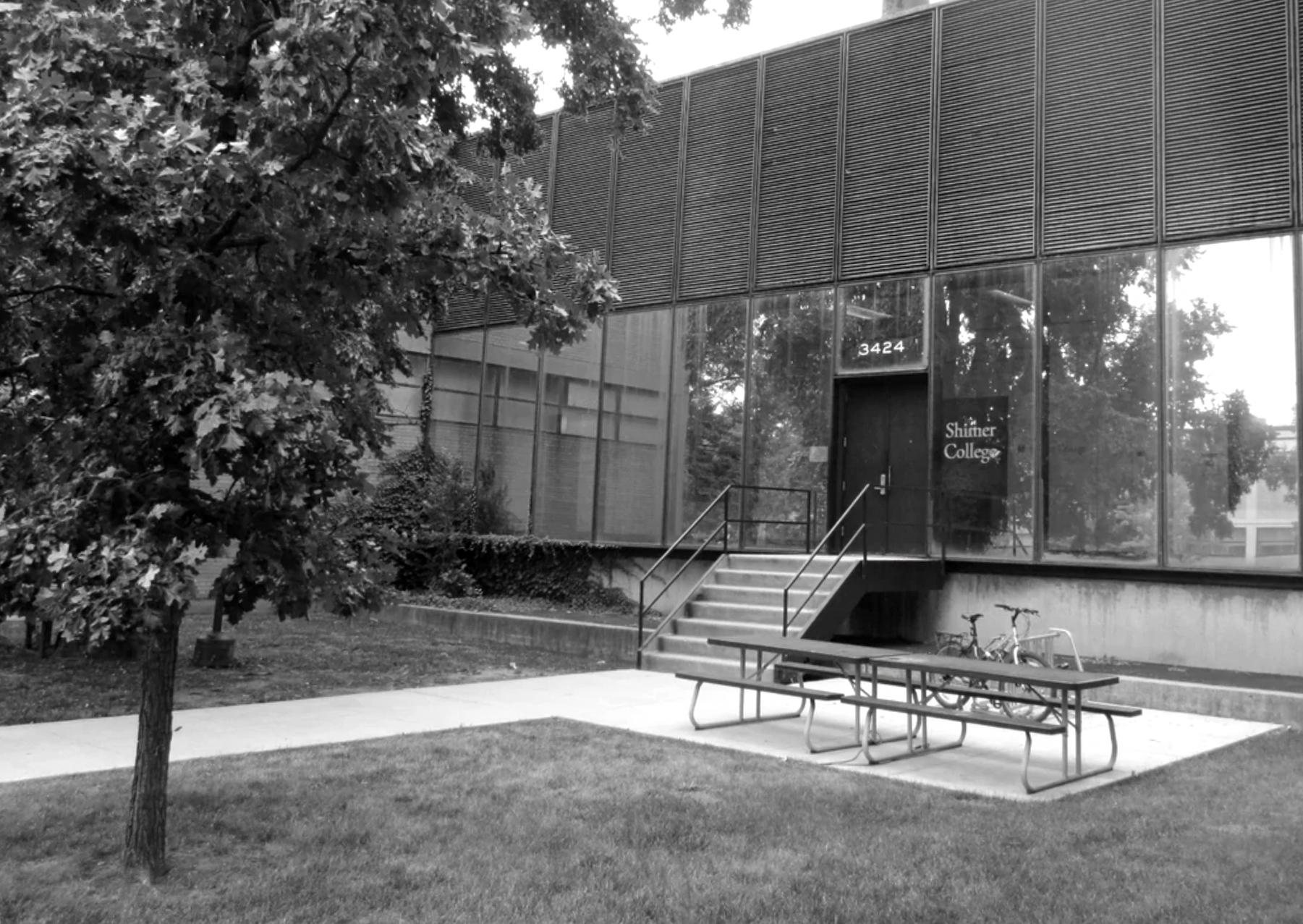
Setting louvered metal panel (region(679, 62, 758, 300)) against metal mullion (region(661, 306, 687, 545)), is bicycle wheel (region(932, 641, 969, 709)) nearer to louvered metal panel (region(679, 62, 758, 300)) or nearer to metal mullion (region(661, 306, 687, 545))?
metal mullion (region(661, 306, 687, 545))

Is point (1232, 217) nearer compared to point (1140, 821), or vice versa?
point (1140, 821)

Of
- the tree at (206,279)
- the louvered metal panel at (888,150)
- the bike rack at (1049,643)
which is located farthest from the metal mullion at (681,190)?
the tree at (206,279)

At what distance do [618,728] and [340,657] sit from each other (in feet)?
17.1

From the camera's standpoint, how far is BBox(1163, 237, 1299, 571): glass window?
12.4m

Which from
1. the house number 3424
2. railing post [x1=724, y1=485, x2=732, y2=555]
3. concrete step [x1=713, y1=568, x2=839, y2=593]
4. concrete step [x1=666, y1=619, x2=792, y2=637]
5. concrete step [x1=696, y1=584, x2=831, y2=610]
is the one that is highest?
the house number 3424

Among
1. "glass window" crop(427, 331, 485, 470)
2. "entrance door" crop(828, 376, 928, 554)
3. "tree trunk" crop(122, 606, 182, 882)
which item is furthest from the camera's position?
"glass window" crop(427, 331, 485, 470)

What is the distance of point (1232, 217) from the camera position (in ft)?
42.5

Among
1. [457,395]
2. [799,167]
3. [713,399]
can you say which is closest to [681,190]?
[799,167]

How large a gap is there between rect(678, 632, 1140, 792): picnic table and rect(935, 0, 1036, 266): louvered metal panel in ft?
21.9

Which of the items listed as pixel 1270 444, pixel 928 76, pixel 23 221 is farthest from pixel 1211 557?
pixel 23 221

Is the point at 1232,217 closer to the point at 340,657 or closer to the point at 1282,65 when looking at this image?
the point at 1282,65

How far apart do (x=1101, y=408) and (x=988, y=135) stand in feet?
13.1

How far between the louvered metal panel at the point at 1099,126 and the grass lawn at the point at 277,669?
7.78 metres

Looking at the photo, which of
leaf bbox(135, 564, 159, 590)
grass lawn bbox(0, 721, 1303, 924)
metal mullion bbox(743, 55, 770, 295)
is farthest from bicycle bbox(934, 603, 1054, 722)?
metal mullion bbox(743, 55, 770, 295)
